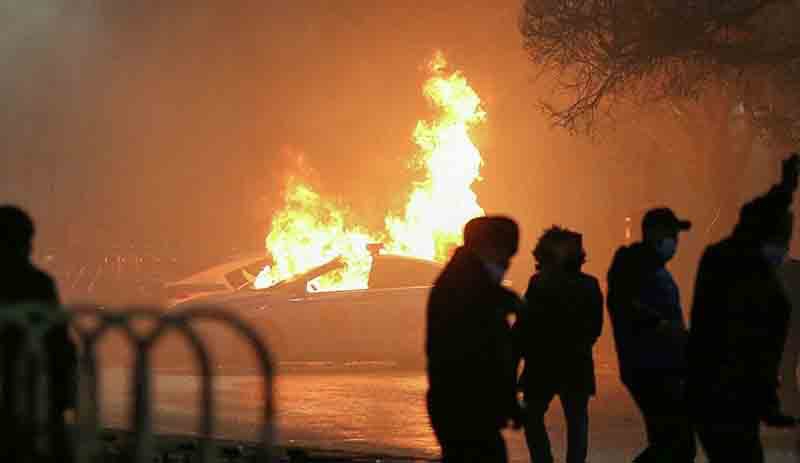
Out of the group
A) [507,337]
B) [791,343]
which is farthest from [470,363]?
[791,343]

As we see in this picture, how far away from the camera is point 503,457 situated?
273 inches

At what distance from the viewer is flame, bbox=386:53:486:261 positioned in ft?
76.3

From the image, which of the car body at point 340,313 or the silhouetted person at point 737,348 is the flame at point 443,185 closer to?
the car body at point 340,313

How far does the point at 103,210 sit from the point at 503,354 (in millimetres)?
31650

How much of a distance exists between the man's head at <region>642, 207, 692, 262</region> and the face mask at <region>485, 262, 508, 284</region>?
1.85 m

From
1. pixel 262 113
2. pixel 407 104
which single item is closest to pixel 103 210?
pixel 262 113

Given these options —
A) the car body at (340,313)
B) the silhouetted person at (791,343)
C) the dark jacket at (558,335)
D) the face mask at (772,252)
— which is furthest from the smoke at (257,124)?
the face mask at (772,252)

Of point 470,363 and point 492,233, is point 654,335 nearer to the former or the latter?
point 492,233

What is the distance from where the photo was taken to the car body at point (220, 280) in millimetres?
20906

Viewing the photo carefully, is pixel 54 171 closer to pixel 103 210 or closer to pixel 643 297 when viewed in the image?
pixel 103 210

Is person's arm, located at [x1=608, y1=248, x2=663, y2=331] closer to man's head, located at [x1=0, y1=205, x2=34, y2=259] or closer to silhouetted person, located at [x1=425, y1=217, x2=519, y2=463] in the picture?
silhouetted person, located at [x1=425, y1=217, x2=519, y2=463]

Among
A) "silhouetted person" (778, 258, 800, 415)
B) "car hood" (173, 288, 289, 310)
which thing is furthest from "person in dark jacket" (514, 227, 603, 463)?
"car hood" (173, 288, 289, 310)

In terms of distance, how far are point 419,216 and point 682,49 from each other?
23.3ft

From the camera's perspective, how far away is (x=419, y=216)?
23828mm
